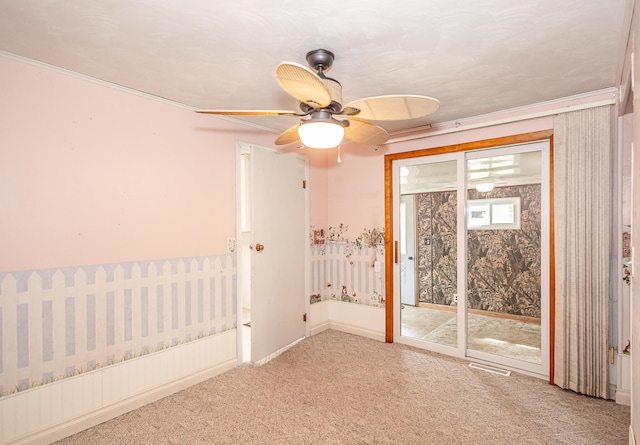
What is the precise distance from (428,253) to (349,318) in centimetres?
124

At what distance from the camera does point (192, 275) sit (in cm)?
286

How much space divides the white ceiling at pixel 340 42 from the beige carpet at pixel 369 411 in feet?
7.67

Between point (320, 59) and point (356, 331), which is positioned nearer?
point (320, 59)

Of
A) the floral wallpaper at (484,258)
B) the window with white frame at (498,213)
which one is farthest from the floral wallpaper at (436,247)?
the window with white frame at (498,213)

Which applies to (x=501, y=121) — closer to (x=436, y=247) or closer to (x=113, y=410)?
(x=436, y=247)

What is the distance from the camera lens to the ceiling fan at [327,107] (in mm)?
1532

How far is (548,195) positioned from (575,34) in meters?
1.44

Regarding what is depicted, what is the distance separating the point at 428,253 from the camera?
3.99m

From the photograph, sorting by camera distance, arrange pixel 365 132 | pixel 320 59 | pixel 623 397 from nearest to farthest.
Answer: pixel 320 59
pixel 365 132
pixel 623 397

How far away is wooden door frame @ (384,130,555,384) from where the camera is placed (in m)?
2.80

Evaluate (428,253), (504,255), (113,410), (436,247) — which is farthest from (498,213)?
(113,410)

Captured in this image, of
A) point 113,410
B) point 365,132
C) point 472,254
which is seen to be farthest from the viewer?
point 472,254

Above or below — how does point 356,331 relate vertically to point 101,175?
below

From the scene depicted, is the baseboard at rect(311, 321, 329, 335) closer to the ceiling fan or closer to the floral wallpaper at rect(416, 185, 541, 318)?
the floral wallpaper at rect(416, 185, 541, 318)
